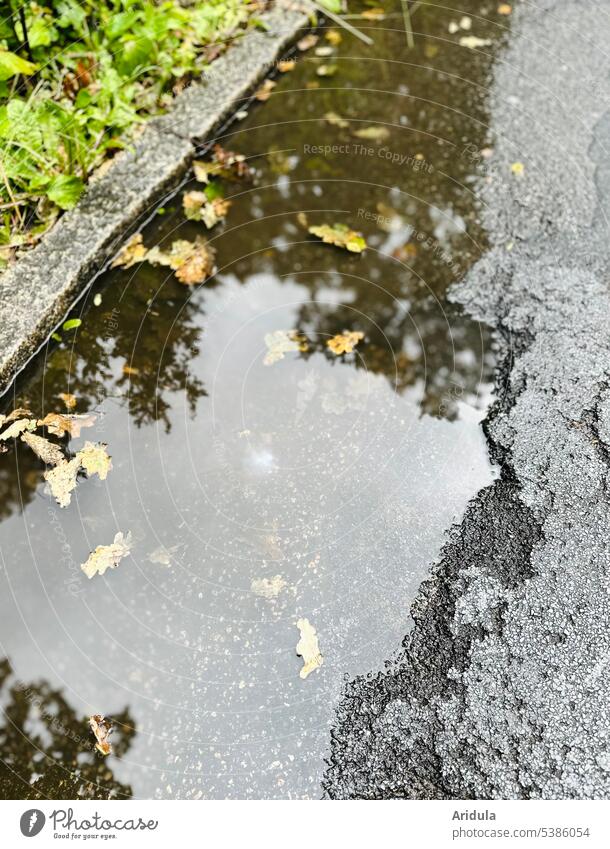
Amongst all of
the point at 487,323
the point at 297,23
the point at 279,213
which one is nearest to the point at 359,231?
the point at 279,213

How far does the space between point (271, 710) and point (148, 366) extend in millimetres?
1381

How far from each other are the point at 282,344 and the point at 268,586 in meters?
1.00

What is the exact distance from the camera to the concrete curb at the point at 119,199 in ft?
Result: 8.50

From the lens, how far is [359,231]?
115 inches

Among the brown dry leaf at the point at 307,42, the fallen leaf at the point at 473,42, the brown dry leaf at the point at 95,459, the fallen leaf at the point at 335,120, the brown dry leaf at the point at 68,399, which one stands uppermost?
the brown dry leaf at the point at 307,42

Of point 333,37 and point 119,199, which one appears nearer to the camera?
point 119,199

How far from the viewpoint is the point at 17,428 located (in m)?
2.47

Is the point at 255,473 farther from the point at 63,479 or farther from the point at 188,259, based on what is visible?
the point at 188,259

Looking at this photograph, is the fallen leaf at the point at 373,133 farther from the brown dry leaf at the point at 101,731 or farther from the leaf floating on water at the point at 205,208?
the brown dry leaf at the point at 101,731

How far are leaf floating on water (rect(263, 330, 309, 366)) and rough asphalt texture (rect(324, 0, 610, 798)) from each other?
68 centimetres

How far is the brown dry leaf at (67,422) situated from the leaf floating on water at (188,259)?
2.41 ft
